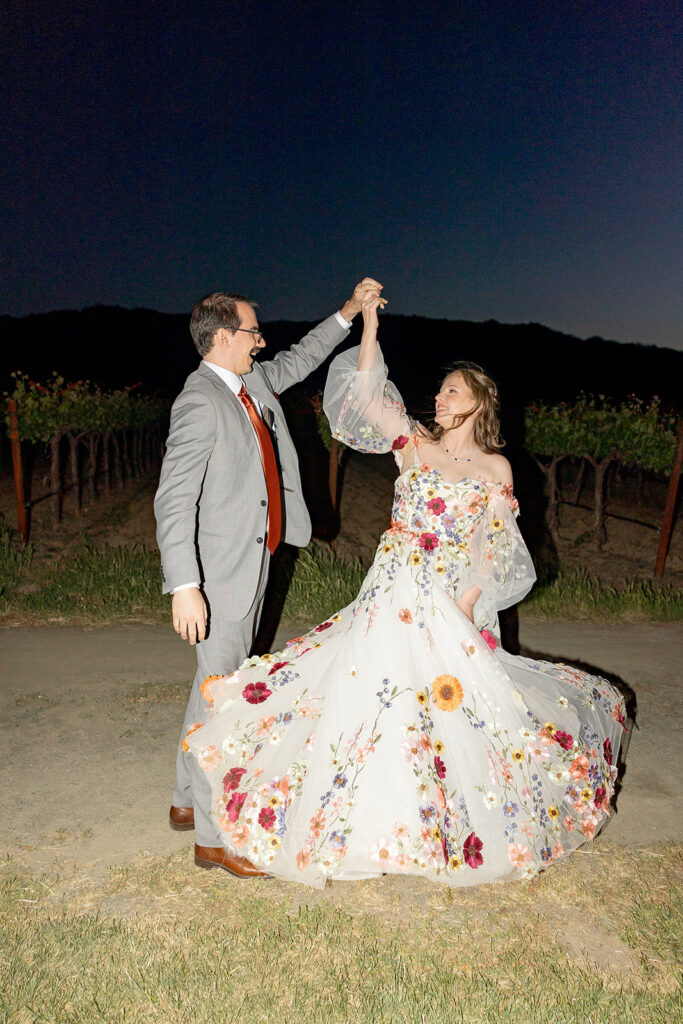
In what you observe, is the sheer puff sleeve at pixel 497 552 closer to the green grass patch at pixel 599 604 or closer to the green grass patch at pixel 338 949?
the green grass patch at pixel 338 949

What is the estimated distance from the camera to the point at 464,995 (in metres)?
2.44

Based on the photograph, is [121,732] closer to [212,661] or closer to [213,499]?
[212,661]

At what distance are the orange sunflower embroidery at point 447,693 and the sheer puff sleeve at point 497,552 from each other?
426 millimetres

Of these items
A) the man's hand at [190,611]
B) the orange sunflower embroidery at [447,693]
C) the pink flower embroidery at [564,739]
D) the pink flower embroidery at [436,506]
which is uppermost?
the pink flower embroidery at [436,506]

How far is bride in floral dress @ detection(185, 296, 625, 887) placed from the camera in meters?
2.82

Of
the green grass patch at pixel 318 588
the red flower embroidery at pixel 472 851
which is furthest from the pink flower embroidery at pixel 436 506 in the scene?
the green grass patch at pixel 318 588

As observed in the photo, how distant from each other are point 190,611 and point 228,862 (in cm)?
101

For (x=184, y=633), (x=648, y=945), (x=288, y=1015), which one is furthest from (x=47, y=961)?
(x=648, y=945)

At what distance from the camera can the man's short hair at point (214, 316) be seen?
3.05m

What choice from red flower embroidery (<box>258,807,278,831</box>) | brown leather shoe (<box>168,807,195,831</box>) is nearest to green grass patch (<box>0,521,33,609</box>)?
brown leather shoe (<box>168,807,195,831</box>)

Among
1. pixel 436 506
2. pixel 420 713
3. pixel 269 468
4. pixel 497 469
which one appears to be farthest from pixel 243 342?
pixel 420 713

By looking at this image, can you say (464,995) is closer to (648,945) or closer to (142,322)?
(648,945)

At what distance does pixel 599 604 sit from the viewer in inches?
280

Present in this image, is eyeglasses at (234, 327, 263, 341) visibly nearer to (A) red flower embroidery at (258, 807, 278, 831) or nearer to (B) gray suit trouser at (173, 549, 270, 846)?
(B) gray suit trouser at (173, 549, 270, 846)
